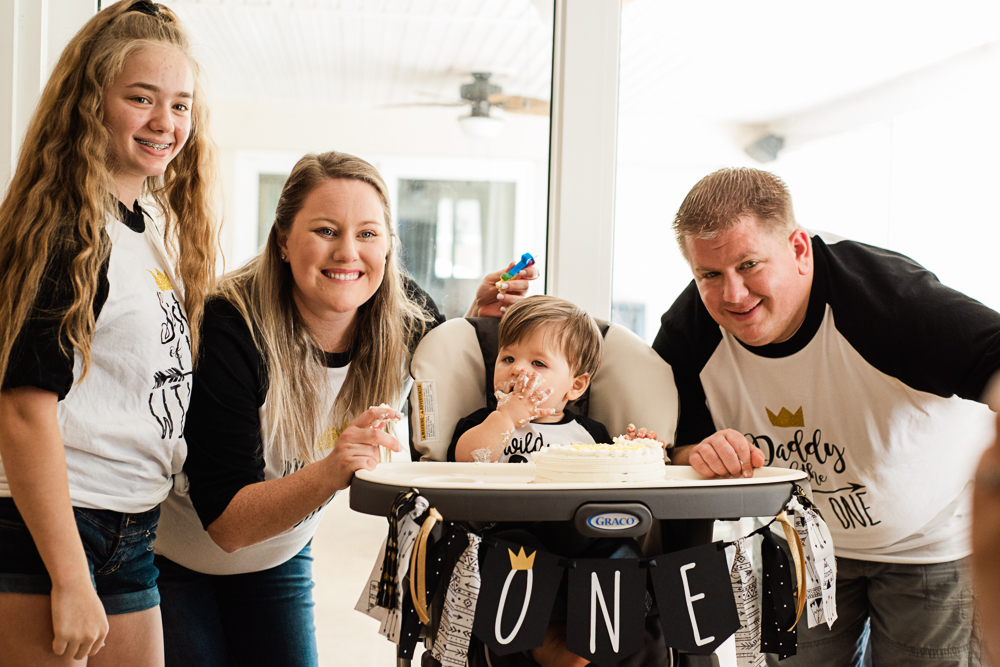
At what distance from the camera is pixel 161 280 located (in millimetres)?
1366

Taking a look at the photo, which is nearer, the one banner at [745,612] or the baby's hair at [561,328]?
the one banner at [745,612]

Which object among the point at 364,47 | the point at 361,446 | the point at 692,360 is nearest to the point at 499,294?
the point at 692,360

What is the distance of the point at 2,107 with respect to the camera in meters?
1.94

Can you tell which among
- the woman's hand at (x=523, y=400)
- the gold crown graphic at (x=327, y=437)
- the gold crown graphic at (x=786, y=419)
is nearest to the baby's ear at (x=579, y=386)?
the woman's hand at (x=523, y=400)

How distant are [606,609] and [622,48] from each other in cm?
171

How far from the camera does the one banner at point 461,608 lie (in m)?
1.08

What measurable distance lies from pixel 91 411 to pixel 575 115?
4.97ft

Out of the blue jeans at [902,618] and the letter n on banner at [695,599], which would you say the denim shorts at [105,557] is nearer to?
the letter n on banner at [695,599]

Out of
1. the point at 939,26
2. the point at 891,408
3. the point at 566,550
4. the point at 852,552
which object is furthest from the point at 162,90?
the point at 939,26

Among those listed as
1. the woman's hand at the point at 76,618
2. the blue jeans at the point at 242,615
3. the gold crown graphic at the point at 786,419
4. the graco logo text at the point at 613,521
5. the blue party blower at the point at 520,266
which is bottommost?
the blue jeans at the point at 242,615

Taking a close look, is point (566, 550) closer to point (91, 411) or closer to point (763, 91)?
point (91, 411)

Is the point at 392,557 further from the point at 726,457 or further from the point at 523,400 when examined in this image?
the point at 726,457

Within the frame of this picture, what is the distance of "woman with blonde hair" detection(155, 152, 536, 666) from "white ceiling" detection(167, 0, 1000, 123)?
88cm

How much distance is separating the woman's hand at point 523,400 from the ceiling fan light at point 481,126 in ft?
3.92
